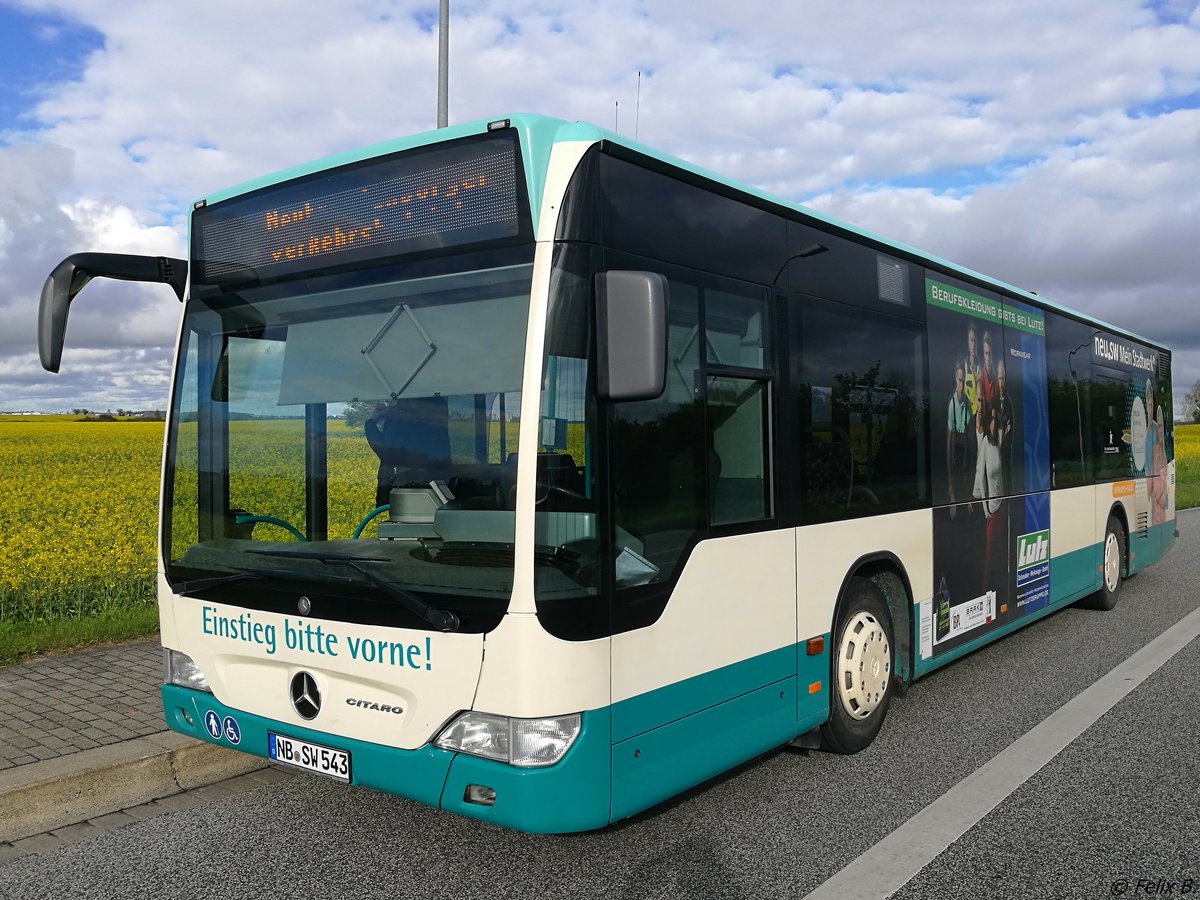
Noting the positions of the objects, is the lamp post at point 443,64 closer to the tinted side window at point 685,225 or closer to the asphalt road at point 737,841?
the tinted side window at point 685,225

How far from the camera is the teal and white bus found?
338 centimetres

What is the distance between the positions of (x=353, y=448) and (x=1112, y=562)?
8.21 m

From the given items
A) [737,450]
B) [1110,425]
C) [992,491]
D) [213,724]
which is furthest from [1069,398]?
[213,724]

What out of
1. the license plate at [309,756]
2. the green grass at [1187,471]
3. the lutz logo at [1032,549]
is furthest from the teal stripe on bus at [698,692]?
the green grass at [1187,471]

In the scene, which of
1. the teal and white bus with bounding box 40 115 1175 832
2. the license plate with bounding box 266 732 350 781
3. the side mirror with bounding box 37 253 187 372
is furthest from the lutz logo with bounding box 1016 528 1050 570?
the side mirror with bounding box 37 253 187 372

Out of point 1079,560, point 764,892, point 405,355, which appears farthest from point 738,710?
point 1079,560

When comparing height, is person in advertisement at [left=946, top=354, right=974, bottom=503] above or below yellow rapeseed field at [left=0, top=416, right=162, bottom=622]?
above

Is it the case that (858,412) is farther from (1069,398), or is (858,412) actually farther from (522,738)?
(1069,398)

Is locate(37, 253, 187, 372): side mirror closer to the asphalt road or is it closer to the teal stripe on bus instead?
the asphalt road

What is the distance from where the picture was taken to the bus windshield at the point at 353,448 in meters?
3.48

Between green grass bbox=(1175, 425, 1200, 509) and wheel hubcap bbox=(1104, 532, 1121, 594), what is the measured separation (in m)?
13.3

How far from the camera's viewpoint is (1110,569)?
9.69 meters

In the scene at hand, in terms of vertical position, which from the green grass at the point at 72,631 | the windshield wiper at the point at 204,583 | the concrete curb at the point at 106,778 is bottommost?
the concrete curb at the point at 106,778

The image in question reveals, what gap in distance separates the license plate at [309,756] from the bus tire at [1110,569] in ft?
26.1
